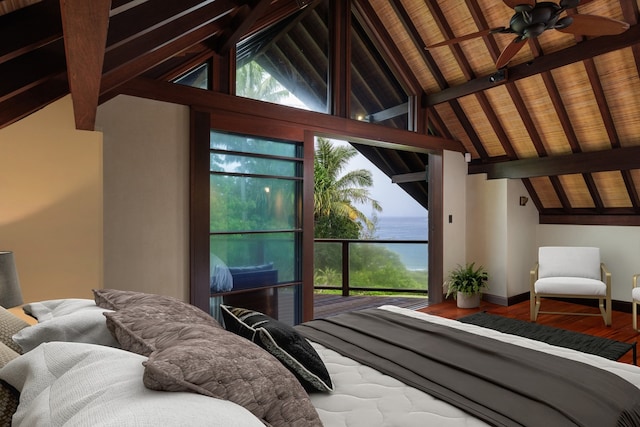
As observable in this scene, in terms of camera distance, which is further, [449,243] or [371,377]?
[449,243]

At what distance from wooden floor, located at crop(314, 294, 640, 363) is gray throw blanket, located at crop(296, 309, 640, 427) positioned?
2.31 metres

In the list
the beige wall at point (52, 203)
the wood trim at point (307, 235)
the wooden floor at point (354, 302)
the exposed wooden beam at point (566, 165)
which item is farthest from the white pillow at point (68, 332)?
the exposed wooden beam at point (566, 165)

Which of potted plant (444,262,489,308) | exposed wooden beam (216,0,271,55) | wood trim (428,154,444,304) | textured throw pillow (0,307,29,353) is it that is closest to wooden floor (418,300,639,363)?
potted plant (444,262,489,308)

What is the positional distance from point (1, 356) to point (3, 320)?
16.4 inches

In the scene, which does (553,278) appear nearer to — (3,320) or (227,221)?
(227,221)

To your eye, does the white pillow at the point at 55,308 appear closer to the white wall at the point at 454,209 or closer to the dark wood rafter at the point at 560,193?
the white wall at the point at 454,209

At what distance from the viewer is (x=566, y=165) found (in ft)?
15.4

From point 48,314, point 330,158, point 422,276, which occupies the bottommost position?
point 422,276

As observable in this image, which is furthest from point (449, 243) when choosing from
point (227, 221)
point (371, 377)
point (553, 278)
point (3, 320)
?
point (3, 320)

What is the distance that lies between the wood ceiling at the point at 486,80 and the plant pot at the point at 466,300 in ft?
5.79

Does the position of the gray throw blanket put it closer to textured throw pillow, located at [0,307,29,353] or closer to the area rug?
textured throw pillow, located at [0,307,29,353]

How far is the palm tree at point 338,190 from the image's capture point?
9555mm

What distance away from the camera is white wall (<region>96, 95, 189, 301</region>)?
2916 millimetres

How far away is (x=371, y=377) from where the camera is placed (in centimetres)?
157
